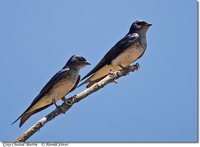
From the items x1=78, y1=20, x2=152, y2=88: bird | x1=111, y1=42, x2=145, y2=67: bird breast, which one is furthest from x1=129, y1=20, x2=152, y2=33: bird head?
x1=111, y1=42, x2=145, y2=67: bird breast

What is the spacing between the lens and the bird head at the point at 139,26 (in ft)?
51.8

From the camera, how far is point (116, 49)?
50.5 ft

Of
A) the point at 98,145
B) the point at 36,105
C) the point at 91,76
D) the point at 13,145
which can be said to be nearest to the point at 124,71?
the point at 91,76

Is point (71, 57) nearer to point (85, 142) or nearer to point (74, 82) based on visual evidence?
point (74, 82)

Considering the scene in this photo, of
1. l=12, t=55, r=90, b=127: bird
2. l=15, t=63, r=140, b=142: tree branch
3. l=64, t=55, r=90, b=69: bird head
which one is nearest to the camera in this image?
l=15, t=63, r=140, b=142: tree branch

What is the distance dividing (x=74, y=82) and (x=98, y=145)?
3.42 m

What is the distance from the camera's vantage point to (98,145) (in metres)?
11.3

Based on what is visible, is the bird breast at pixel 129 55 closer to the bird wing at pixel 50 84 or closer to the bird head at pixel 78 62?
the bird head at pixel 78 62

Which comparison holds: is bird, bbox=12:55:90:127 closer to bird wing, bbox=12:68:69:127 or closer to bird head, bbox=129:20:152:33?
bird wing, bbox=12:68:69:127

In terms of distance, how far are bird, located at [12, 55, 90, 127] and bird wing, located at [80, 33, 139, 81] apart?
44cm

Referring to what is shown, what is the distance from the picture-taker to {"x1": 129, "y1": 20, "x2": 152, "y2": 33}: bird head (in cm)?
1580

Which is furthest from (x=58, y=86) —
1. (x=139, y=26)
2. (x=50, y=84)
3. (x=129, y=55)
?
(x=139, y=26)

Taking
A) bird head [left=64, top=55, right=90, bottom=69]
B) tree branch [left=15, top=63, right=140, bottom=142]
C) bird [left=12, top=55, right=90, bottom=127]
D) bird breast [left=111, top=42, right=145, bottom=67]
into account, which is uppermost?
bird breast [left=111, top=42, right=145, bottom=67]

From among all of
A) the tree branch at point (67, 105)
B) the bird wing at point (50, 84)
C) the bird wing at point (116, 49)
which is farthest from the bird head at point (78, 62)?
the tree branch at point (67, 105)
